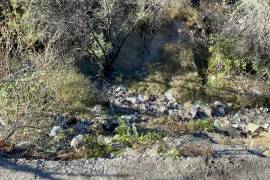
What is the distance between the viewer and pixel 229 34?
990cm

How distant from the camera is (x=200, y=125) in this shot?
310 inches

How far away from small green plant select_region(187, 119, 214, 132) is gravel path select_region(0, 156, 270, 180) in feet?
7.05

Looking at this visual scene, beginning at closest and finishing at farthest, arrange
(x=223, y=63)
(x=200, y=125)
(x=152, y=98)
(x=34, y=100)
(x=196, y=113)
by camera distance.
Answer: (x=34, y=100) < (x=200, y=125) < (x=196, y=113) < (x=152, y=98) < (x=223, y=63)

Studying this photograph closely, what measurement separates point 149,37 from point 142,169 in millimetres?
5360

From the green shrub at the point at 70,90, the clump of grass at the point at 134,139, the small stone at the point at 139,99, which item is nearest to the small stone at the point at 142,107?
the small stone at the point at 139,99

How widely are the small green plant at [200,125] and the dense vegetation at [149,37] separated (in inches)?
54.5

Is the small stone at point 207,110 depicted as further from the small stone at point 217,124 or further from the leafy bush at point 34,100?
the leafy bush at point 34,100

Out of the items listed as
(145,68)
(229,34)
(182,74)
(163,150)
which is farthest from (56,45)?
(163,150)

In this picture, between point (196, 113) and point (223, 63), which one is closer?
point (196, 113)

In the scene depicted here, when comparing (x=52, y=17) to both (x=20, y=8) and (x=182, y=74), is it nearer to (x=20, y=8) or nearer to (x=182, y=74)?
(x=20, y=8)

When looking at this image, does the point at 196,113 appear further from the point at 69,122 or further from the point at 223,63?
the point at 69,122

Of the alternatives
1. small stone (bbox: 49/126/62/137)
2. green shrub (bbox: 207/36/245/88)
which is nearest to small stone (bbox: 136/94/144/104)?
green shrub (bbox: 207/36/245/88)

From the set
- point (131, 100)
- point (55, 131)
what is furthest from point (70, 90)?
point (55, 131)

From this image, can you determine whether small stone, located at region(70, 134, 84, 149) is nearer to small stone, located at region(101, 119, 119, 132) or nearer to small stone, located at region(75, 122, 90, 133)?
small stone, located at region(75, 122, 90, 133)
